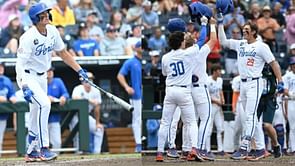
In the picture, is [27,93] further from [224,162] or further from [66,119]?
[66,119]

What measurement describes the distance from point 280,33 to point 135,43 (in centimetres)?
257

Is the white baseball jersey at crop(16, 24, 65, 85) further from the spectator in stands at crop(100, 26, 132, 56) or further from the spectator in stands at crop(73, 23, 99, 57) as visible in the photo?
the spectator in stands at crop(100, 26, 132, 56)

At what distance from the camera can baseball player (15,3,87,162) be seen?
28.3 feet

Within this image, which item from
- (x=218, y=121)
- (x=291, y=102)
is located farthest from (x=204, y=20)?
(x=291, y=102)

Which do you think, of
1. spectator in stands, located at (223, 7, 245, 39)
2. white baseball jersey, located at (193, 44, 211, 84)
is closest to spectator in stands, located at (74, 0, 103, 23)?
spectator in stands, located at (223, 7, 245, 39)

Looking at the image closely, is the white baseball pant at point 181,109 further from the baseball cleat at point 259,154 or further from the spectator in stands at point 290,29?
the spectator in stands at point 290,29

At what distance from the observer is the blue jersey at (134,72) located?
13092 mm

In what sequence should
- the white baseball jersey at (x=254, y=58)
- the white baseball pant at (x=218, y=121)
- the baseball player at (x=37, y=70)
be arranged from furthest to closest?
the white baseball pant at (x=218, y=121)
the white baseball jersey at (x=254, y=58)
the baseball player at (x=37, y=70)

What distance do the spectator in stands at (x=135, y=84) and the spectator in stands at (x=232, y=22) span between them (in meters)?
1.49

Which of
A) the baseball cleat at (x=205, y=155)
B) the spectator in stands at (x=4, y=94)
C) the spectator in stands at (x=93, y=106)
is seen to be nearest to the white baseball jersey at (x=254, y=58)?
the baseball cleat at (x=205, y=155)

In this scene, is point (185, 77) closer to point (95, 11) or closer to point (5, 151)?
point (5, 151)

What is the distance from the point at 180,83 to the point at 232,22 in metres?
4.02

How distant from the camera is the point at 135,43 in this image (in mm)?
13469

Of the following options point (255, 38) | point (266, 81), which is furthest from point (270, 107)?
point (255, 38)
